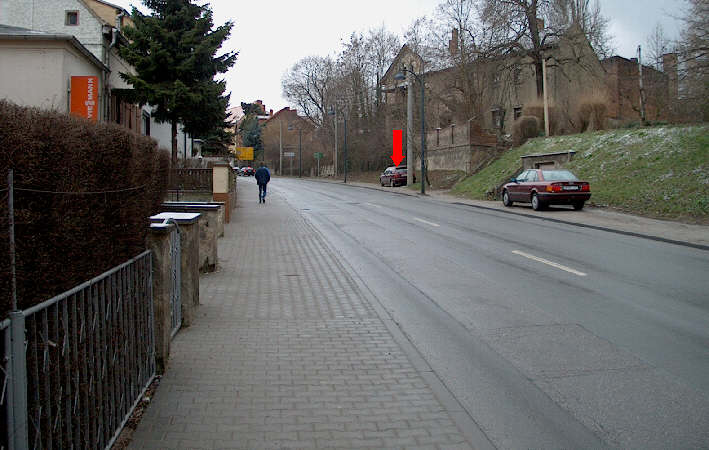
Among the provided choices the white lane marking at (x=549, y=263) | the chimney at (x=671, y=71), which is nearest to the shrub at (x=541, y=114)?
the chimney at (x=671, y=71)

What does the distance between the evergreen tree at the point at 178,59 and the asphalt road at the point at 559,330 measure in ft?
47.8

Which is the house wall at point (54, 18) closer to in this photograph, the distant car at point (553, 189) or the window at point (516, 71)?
the distant car at point (553, 189)

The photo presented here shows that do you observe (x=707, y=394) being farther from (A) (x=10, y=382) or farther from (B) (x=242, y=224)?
(B) (x=242, y=224)

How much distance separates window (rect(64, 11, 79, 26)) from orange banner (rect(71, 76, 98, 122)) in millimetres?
7558

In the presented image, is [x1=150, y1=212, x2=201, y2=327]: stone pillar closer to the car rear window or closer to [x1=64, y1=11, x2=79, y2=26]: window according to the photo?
the car rear window

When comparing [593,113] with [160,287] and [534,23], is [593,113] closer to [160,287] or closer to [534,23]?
[534,23]

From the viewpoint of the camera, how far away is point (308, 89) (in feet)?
261

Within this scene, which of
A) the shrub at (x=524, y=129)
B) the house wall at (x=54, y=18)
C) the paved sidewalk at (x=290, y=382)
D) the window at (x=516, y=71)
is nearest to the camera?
the paved sidewalk at (x=290, y=382)

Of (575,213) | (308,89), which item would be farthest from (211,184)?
(308,89)

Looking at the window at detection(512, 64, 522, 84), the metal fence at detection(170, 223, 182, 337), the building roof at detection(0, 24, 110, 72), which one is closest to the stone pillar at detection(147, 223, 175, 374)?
the metal fence at detection(170, 223, 182, 337)

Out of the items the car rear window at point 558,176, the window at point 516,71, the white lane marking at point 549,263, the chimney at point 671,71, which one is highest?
the window at point 516,71

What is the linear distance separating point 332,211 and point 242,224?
6106mm

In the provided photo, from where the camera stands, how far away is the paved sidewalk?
12.9 ft

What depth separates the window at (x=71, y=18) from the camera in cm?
2894
